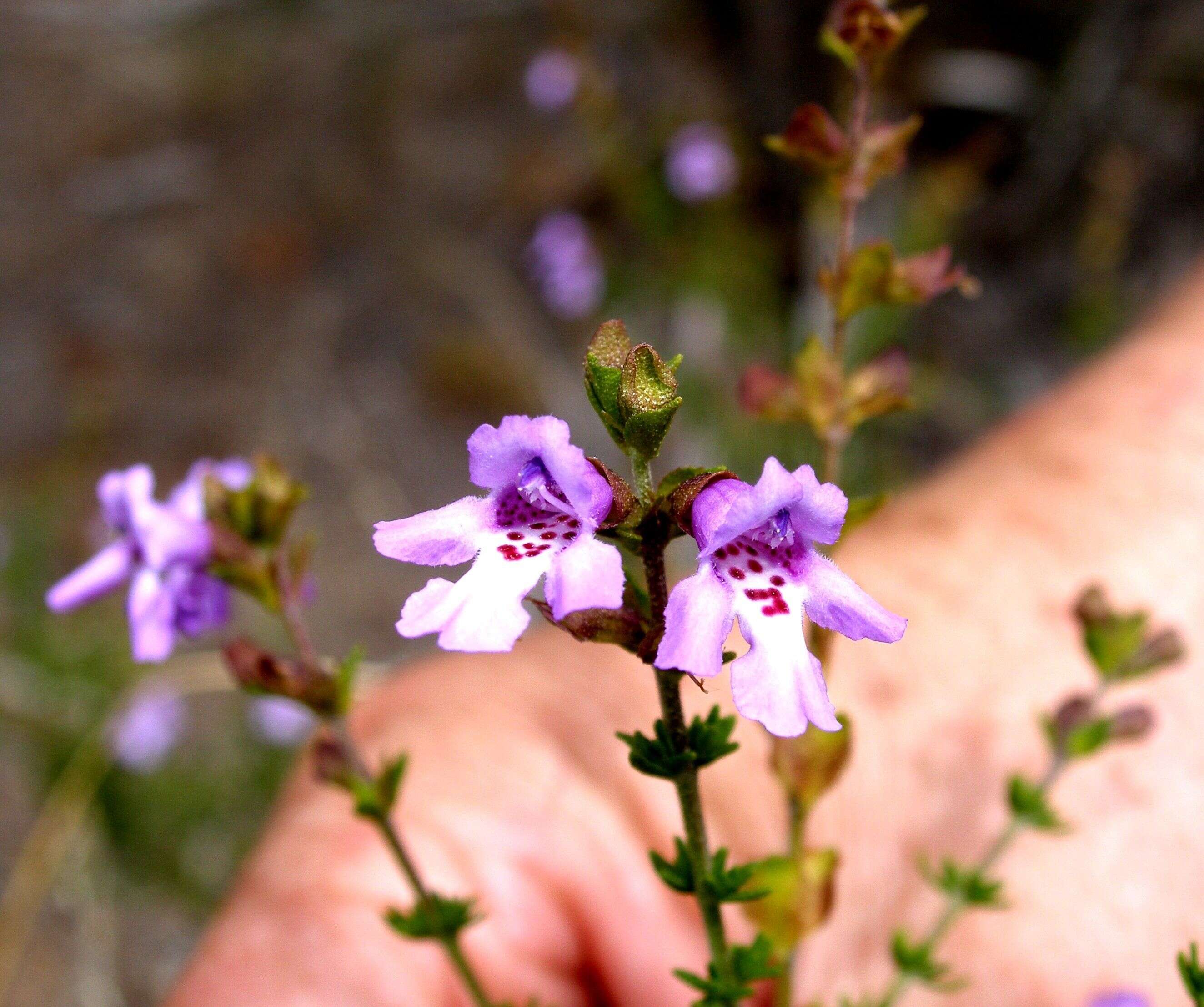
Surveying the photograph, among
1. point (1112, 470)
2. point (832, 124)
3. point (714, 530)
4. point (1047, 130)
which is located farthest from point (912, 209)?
point (714, 530)

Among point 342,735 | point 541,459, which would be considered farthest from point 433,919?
point 541,459

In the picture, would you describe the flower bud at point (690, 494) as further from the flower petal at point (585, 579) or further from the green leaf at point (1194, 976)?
the green leaf at point (1194, 976)

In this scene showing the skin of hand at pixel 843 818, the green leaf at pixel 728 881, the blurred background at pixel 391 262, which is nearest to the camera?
the green leaf at pixel 728 881

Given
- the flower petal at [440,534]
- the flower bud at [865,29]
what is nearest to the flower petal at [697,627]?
the flower petal at [440,534]

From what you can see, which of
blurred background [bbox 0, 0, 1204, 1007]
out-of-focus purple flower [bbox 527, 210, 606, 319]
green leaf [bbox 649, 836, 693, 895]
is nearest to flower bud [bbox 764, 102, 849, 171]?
green leaf [bbox 649, 836, 693, 895]

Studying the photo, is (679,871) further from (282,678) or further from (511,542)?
(282,678)

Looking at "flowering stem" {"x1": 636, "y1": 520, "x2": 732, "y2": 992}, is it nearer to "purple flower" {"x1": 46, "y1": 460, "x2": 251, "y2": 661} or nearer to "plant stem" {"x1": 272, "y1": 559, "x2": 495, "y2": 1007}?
"plant stem" {"x1": 272, "y1": 559, "x2": 495, "y2": 1007}

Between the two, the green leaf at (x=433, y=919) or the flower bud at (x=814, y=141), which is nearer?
the flower bud at (x=814, y=141)
